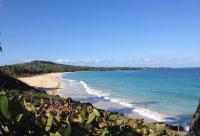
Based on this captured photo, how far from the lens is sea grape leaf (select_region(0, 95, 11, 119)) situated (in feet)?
9.04

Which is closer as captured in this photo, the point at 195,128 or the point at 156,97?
the point at 195,128

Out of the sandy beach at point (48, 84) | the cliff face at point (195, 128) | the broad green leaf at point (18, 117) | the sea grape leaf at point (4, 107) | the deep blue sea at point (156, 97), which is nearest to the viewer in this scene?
the sea grape leaf at point (4, 107)

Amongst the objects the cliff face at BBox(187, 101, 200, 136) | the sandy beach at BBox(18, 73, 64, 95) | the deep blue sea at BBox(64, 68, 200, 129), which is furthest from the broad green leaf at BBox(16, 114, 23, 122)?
the sandy beach at BBox(18, 73, 64, 95)

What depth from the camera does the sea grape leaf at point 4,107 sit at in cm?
276

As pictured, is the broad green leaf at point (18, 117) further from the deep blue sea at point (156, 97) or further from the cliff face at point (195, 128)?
the deep blue sea at point (156, 97)

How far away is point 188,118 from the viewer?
26.5m

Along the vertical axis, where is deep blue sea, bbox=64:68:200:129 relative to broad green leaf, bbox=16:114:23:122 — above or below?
below

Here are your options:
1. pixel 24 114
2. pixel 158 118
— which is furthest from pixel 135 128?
pixel 158 118

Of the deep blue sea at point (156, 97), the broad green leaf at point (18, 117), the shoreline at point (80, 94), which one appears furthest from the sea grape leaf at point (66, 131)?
the deep blue sea at point (156, 97)

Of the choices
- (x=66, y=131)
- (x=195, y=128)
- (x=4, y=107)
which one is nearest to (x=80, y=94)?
(x=195, y=128)

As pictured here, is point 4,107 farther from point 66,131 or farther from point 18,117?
point 66,131

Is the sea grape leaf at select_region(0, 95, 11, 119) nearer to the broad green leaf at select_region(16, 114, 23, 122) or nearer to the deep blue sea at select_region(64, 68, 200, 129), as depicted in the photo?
the broad green leaf at select_region(16, 114, 23, 122)

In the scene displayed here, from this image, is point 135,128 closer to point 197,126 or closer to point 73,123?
point 197,126

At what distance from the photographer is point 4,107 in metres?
2.79
